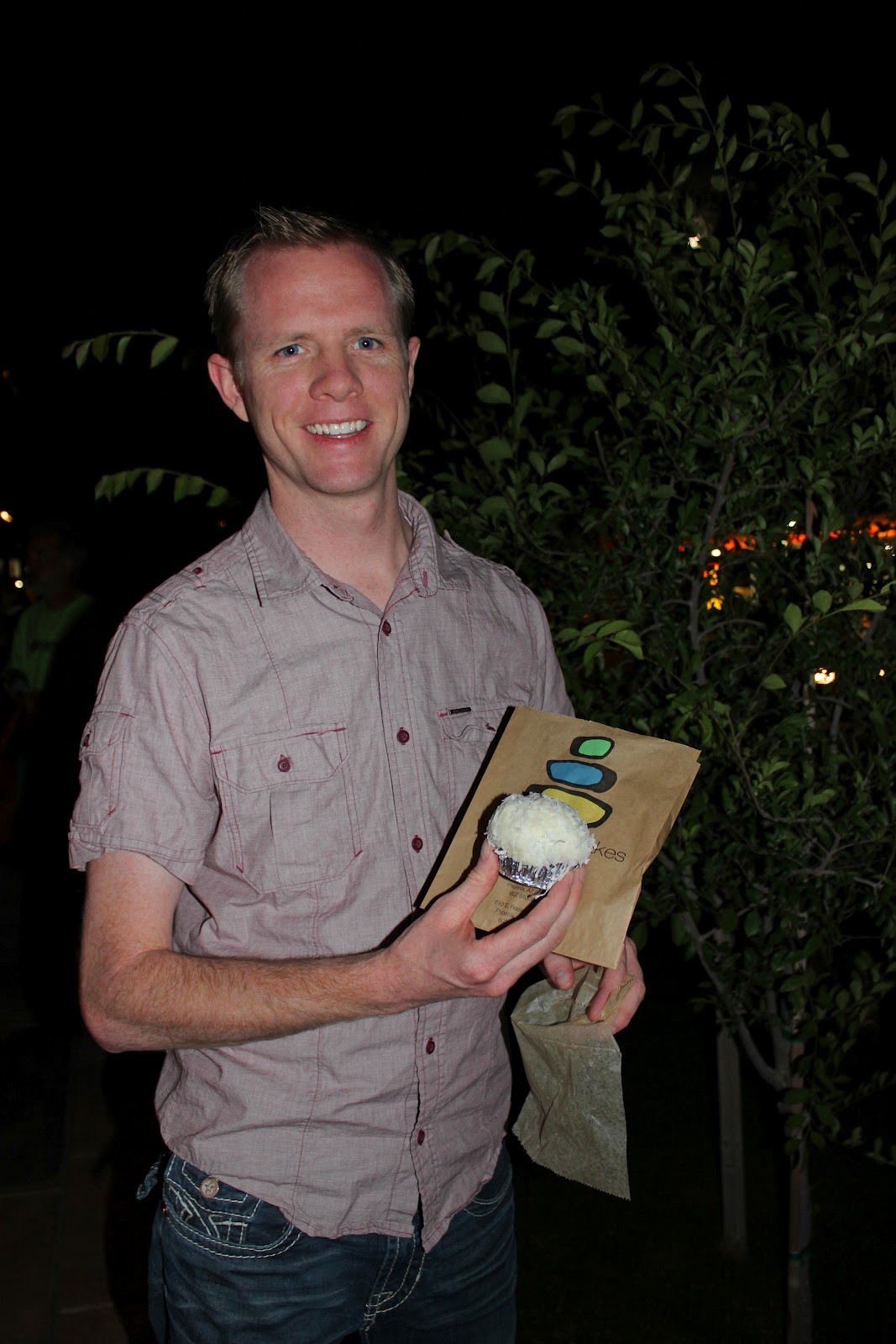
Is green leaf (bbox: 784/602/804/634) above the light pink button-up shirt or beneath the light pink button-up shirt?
above

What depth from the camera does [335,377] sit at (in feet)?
5.19

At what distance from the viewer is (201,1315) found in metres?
1.43

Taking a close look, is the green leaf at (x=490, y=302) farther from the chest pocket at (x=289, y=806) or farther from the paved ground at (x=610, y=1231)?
the paved ground at (x=610, y=1231)

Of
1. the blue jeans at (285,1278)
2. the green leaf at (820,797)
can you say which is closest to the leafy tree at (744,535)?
the green leaf at (820,797)

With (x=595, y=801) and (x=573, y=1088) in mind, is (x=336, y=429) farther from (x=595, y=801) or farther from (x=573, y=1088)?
(x=573, y=1088)

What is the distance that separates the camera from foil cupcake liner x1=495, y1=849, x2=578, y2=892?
1.25 meters

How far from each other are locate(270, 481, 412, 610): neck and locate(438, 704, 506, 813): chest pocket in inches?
9.2

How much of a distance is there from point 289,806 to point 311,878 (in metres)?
0.11

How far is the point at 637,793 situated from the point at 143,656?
0.73 metres

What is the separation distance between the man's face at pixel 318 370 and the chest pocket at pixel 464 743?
1.35 feet

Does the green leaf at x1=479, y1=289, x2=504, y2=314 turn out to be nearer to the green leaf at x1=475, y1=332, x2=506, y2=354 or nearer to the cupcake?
the green leaf at x1=475, y1=332, x2=506, y2=354

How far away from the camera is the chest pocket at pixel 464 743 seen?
165 cm

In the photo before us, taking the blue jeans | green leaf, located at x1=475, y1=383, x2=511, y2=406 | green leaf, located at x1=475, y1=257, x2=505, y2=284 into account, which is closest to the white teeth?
green leaf, located at x1=475, y1=383, x2=511, y2=406

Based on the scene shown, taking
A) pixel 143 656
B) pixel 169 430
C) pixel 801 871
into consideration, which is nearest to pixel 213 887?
pixel 143 656
